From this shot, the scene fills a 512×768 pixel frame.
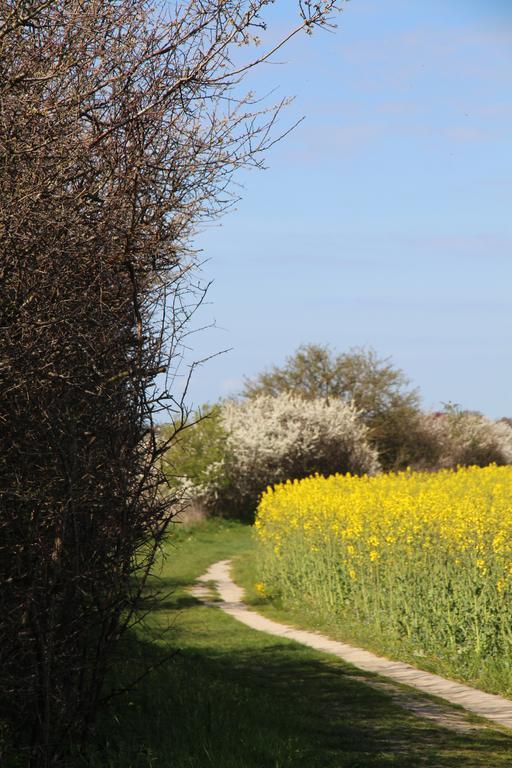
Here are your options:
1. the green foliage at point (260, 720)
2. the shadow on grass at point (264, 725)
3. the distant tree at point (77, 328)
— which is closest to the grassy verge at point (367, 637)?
the green foliage at point (260, 720)

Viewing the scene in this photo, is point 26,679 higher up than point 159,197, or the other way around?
point 159,197

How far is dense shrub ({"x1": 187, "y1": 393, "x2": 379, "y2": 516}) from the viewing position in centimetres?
3400

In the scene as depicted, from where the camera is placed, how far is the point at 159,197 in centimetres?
743

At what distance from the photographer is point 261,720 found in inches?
328

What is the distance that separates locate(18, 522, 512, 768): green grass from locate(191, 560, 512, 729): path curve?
41cm

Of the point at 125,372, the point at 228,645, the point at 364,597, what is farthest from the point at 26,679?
the point at 364,597

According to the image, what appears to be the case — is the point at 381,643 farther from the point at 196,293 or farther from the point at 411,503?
the point at 196,293

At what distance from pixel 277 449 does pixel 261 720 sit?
26.6 meters

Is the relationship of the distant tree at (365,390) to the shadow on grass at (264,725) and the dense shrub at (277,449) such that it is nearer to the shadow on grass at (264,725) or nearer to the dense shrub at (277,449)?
the dense shrub at (277,449)

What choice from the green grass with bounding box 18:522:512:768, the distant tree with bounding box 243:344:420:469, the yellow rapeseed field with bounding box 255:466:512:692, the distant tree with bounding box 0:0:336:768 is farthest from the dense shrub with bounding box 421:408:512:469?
the distant tree with bounding box 0:0:336:768

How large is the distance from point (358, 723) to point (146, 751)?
9.37 feet

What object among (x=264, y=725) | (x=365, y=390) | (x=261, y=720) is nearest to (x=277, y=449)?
(x=365, y=390)

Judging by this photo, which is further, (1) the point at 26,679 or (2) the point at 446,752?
(2) the point at 446,752

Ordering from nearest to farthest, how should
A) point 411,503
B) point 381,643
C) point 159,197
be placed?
point 159,197
point 381,643
point 411,503
